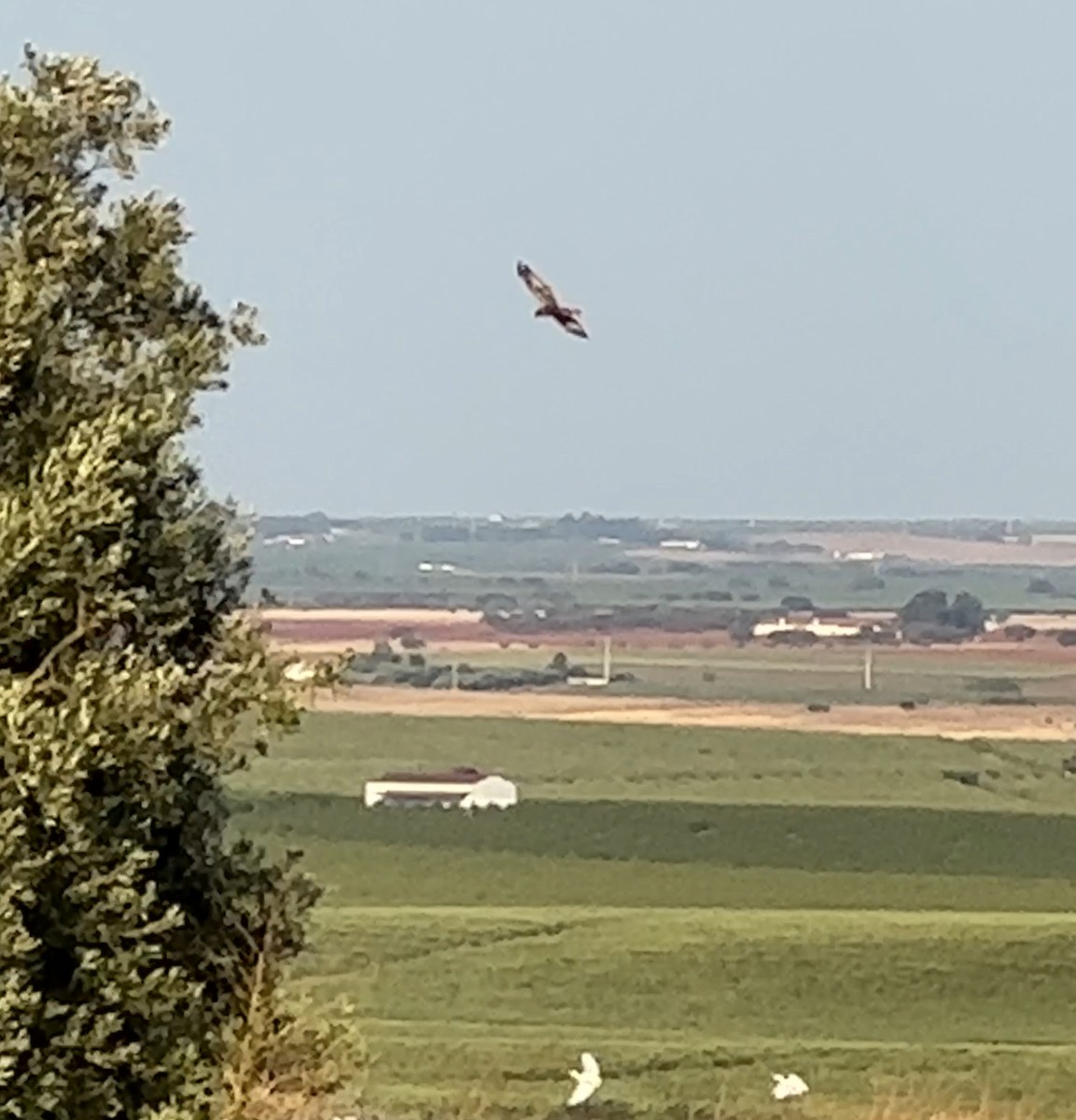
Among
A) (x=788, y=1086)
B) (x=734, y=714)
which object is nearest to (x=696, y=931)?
(x=788, y=1086)

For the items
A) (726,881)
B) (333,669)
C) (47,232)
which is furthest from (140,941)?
(726,881)

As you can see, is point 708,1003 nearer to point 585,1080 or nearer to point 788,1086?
point 788,1086

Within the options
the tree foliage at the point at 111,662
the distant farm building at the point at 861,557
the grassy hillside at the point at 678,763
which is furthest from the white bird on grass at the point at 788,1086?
the distant farm building at the point at 861,557

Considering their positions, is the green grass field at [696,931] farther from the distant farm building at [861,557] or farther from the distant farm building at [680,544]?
the distant farm building at [680,544]

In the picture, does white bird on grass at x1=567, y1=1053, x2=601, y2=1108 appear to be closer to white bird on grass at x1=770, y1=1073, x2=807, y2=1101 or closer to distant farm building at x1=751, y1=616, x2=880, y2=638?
white bird on grass at x1=770, y1=1073, x2=807, y2=1101

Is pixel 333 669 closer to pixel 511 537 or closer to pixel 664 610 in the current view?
pixel 664 610

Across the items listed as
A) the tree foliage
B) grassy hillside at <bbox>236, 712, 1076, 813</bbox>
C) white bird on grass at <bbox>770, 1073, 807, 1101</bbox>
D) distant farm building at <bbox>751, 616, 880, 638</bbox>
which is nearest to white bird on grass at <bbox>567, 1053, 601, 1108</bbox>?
white bird on grass at <bbox>770, 1073, 807, 1101</bbox>

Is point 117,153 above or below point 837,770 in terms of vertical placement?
above
